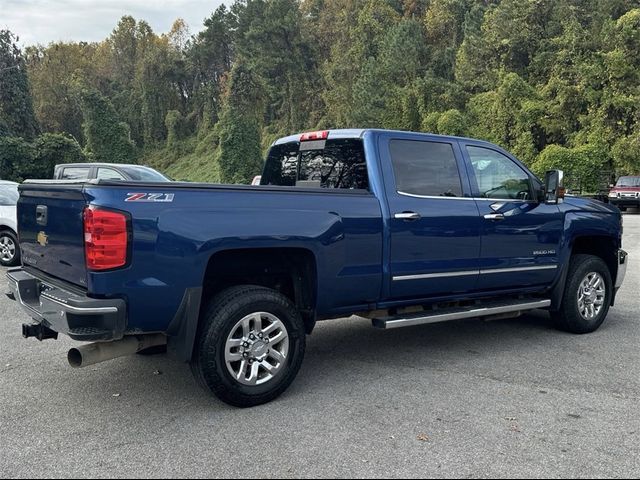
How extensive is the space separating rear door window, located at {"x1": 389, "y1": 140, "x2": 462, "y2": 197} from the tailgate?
2434 mm

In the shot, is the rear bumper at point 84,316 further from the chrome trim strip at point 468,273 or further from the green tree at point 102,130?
the green tree at point 102,130

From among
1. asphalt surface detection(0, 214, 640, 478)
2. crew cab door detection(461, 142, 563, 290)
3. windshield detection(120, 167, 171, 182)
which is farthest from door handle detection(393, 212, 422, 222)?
windshield detection(120, 167, 171, 182)

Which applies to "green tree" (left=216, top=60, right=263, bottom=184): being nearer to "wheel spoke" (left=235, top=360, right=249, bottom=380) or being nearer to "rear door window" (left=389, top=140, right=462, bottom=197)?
"rear door window" (left=389, top=140, right=462, bottom=197)

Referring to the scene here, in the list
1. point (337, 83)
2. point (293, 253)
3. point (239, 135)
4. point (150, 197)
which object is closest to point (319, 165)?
point (293, 253)

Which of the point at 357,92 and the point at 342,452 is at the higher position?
the point at 357,92

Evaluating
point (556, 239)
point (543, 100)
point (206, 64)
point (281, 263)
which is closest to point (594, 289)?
point (556, 239)

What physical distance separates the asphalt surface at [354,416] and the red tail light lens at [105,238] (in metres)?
1.08

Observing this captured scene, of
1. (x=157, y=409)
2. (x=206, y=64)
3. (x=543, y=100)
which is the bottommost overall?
(x=157, y=409)

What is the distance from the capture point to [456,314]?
16.5 ft

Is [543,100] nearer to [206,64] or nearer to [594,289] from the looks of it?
[594,289]

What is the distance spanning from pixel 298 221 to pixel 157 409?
64.1 inches

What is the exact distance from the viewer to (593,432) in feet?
12.2

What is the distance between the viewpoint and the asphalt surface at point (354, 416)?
3.30 metres

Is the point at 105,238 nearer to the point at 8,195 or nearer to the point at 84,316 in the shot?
the point at 84,316
